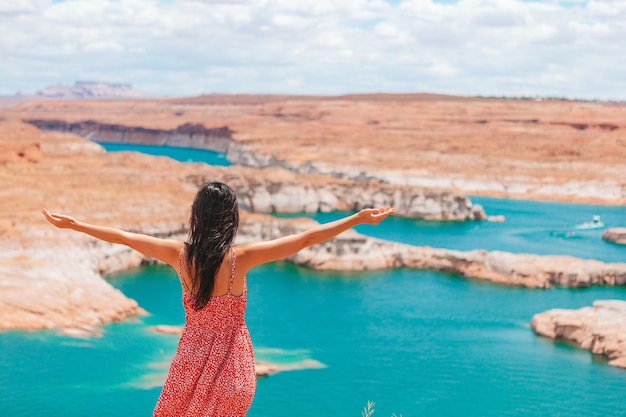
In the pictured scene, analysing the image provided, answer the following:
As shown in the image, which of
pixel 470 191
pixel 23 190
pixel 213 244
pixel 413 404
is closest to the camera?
pixel 213 244

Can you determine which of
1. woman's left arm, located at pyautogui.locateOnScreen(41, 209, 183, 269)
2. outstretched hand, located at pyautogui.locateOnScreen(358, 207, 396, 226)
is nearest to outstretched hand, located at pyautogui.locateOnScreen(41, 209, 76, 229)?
woman's left arm, located at pyautogui.locateOnScreen(41, 209, 183, 269)

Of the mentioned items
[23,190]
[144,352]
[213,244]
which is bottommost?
[144,352]

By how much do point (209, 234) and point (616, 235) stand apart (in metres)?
56.7

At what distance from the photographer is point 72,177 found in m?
54.3

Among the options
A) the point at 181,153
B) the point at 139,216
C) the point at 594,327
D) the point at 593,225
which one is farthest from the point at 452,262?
the point at 181,153

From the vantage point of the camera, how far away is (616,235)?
187 feet

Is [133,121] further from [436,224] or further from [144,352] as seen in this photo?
[144,352]

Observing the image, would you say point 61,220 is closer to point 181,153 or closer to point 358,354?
point 358,354

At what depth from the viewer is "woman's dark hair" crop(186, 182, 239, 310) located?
14.9ft

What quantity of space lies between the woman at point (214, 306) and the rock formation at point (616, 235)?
5583cm

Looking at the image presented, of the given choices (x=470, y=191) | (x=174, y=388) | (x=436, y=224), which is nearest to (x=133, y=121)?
(x=470, y=191)

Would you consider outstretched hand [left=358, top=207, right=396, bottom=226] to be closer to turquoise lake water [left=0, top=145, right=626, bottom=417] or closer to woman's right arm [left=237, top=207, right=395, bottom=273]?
woman's right arm [left=237, top=207, right=395, bottom=273]

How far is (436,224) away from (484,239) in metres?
7.52

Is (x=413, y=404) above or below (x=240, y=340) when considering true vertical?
below
